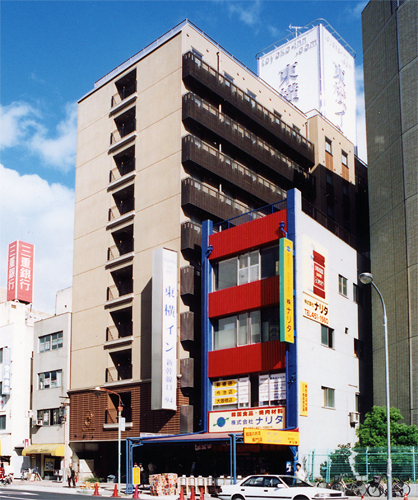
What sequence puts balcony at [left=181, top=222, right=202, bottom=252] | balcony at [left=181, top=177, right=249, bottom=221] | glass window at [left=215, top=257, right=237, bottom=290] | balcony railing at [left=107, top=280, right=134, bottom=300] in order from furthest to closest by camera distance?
balcony railing at [left=107, top=280, right=134, bottom=300]
balcony at [left=181, top=177, right=249, bottom=221]
balcony at [left=181, top=222, right=202, bottom=252]
glass window at [left=215, top=257, right=237, bottom=290]

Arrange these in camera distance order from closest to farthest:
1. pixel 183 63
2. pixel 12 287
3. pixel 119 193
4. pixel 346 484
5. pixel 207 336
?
pixel 346 484 < pixel 207 336 < pixel 183 63 < pixel 119 193 < pixel 12 287

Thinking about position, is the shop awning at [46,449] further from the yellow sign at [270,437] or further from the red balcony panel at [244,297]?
the yellow sign at [270,437]

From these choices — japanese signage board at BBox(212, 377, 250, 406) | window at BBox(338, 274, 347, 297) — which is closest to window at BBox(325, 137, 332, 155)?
window at BBox(338, 274, 347, 297)

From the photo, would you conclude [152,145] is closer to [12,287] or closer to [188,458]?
[188,458]

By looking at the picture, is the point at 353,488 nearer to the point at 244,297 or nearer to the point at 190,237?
the point at 244,297

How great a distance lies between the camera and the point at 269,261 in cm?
4019

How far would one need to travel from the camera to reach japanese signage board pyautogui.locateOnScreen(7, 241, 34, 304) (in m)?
70.1

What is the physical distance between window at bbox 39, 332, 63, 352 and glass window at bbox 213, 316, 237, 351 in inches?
747

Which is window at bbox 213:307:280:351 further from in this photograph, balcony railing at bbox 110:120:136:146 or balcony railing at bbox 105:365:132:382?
balcony railing at bbox 110:120:136:146

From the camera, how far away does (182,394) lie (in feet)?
141

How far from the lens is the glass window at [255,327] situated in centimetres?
3956

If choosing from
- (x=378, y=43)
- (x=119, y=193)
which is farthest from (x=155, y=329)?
(x=378, y=43)

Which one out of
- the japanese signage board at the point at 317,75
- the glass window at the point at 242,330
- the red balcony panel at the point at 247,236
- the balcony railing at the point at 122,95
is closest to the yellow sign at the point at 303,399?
the glass window at the point at 242,330

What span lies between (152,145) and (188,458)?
23532 millimetres
